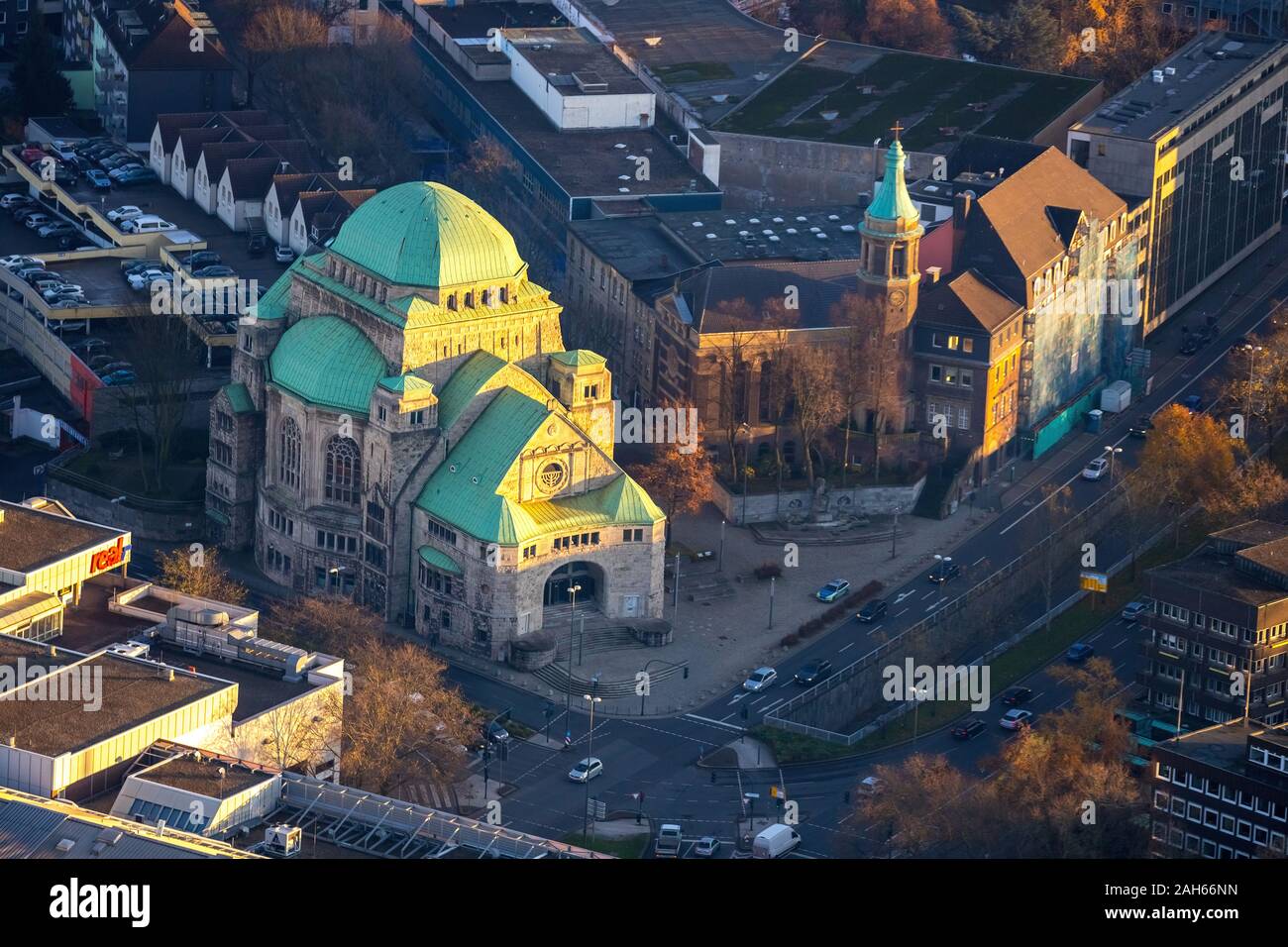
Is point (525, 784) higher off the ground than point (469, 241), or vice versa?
point (469, 241)

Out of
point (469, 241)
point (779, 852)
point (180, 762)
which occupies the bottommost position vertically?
point (779, 852)

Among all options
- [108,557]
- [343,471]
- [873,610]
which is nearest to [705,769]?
[873,610]

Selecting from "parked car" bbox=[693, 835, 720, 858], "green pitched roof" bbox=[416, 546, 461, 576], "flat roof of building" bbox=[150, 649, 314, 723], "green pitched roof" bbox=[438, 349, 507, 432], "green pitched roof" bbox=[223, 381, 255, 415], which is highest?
"green pitched roof" bbox=[438, 349, 507, 432]

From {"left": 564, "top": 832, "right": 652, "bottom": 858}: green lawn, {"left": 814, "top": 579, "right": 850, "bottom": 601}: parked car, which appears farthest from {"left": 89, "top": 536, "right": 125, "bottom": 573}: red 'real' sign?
{"left": 814, "top": 579, "right": 850, "bottom": 601}: parked car

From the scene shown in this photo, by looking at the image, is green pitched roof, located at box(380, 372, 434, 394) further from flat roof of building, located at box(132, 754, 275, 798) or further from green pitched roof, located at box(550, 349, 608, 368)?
flat roof of building, located at box(132, 754, 275, 798)

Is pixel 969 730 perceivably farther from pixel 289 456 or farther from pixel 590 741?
pixel 289 456

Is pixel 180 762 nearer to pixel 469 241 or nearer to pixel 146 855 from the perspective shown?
pixel 146 855
